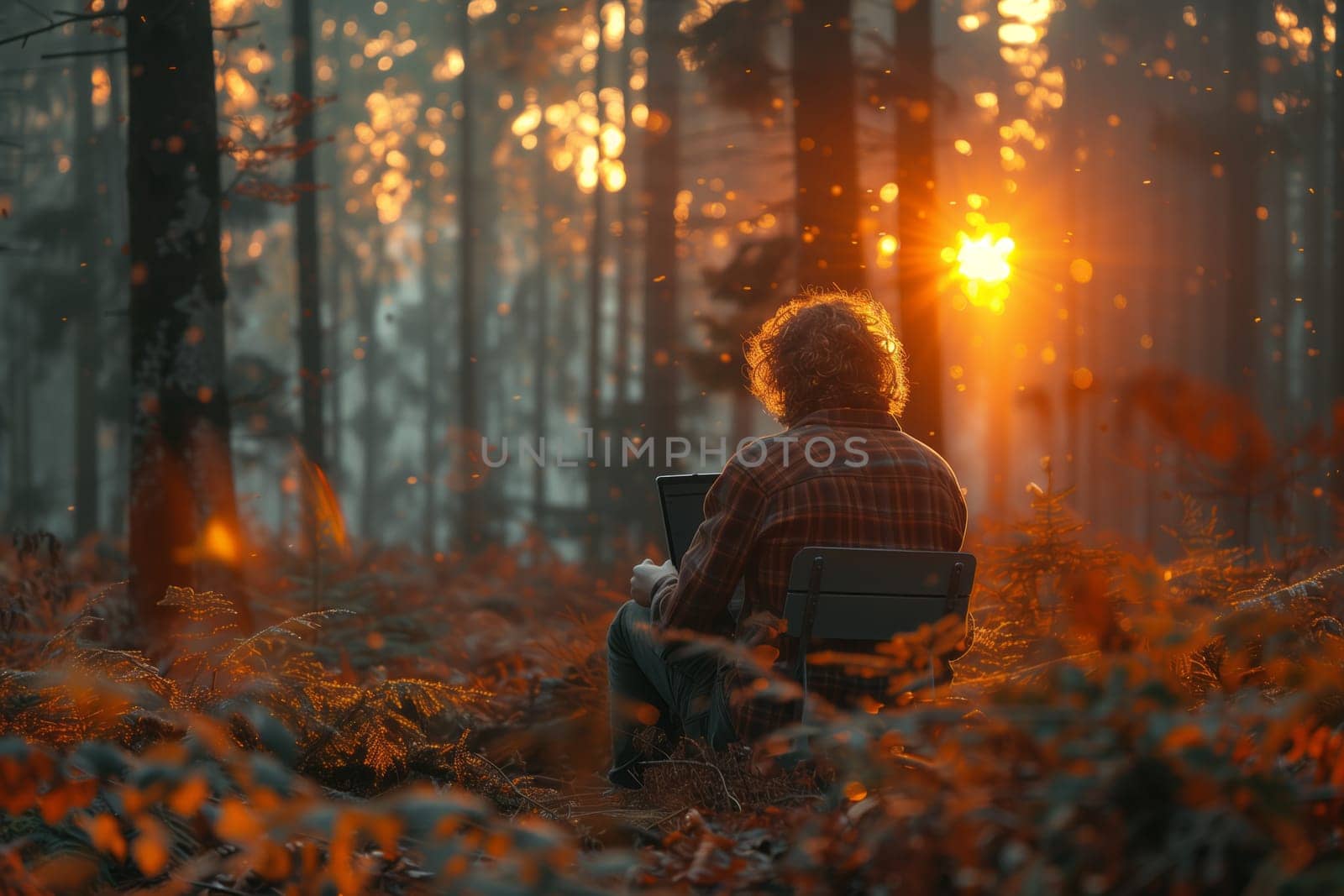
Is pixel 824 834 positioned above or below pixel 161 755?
below

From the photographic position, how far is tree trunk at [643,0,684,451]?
48.3 feet

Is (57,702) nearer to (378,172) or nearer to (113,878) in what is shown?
(113,878)

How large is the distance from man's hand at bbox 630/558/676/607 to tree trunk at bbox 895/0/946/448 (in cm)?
387

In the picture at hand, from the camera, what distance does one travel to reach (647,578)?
3.97 metres

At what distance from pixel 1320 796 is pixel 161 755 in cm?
177

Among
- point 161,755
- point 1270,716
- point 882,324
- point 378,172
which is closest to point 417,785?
point 161,755

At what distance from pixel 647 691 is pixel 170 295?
11.6ft

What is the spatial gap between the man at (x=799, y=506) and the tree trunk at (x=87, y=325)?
20075 mm

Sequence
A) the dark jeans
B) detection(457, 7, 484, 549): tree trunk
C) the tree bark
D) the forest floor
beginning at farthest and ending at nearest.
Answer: detection(457, 7, 484, 549): tree trunk
the tree bark
the dark jeans
the forest floor

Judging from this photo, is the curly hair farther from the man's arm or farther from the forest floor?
the forest floor

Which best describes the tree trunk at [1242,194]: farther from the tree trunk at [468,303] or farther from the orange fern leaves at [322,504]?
the orange fern leaves at [322,504]

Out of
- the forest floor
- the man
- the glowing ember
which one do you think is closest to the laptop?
the man

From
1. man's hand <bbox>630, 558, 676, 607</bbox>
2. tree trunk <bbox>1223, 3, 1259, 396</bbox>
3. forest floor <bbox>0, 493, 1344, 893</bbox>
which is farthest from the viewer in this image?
tree trunk <bbox>1223, 3, 1259, 396</bbox>

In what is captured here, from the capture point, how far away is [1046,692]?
1.71 m
